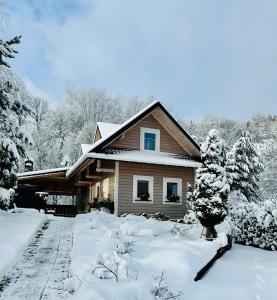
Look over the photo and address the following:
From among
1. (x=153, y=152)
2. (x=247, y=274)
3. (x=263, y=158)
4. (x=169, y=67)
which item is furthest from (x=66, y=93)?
(x=247, y=274)

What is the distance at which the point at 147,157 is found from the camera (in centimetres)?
2050

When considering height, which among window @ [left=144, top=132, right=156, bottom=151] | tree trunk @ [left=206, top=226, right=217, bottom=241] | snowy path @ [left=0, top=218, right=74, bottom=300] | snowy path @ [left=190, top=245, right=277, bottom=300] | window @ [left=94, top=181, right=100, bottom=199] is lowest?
snowy path @ [left=190, top=245, right=277, bottom=300]

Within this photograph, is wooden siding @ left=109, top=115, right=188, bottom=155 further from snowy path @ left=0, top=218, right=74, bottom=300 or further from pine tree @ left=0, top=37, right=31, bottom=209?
snowy path @ left=0, top=218, right=74, bottom=300

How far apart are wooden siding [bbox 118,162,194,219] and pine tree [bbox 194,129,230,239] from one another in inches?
261

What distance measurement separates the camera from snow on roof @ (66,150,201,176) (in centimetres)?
1916

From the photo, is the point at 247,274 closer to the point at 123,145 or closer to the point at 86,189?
the point at 123,145

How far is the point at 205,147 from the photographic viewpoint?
556 inches

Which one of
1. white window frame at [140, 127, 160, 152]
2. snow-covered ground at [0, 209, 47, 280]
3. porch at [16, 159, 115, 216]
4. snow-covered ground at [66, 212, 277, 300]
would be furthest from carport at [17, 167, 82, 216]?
snow-covered ground at [66, 212, 277, 300]

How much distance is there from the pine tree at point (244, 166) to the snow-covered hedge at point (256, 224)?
52.2 feet

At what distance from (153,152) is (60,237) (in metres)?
10.6

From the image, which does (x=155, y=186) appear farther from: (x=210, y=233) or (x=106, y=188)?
(x=210, y=233)

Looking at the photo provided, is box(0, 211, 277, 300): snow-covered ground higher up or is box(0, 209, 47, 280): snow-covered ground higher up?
box(0, 209, 47, 280): snow-covered ground

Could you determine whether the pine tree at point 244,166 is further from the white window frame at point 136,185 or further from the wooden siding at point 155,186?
the white window frame at point 136,185

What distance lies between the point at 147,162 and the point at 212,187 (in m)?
6.59
